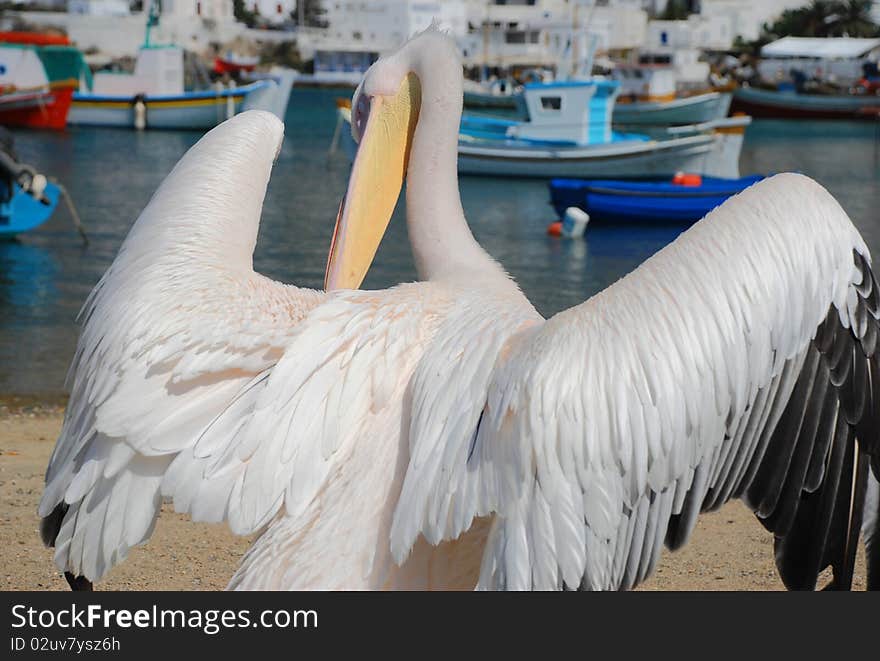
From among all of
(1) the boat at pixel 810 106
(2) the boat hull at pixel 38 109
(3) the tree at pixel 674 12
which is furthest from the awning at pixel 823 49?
(2) the boat hull at pixel 38 109

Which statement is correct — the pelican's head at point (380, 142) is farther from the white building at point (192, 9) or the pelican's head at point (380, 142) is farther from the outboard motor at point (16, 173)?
the white building at point (192, 9)

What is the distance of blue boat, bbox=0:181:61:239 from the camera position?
13.4 m

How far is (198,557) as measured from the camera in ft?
13.7

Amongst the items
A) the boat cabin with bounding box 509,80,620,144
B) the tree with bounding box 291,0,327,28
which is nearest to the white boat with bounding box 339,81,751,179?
the boat cabin with bounding box 509,80,620,144

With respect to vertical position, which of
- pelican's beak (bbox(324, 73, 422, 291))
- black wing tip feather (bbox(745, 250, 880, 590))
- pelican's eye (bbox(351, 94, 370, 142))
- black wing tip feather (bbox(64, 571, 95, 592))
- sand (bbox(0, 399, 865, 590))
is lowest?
sand (bbox(0, 399, 865, 590))

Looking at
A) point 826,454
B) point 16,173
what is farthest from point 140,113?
point 826,454

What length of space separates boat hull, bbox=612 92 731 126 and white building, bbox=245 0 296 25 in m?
60.4

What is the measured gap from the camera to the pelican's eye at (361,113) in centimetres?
363

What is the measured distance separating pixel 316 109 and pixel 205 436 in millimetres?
50543

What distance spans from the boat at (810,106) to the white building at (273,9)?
164 feet

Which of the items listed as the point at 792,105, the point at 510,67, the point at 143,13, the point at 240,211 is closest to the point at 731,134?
the point at 240,211

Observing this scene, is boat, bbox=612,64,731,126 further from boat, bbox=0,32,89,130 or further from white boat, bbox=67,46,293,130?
boat, bbox=0,32,89,130

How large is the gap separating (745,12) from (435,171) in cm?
8195

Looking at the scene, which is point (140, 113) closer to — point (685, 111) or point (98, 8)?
point (685, 111)
